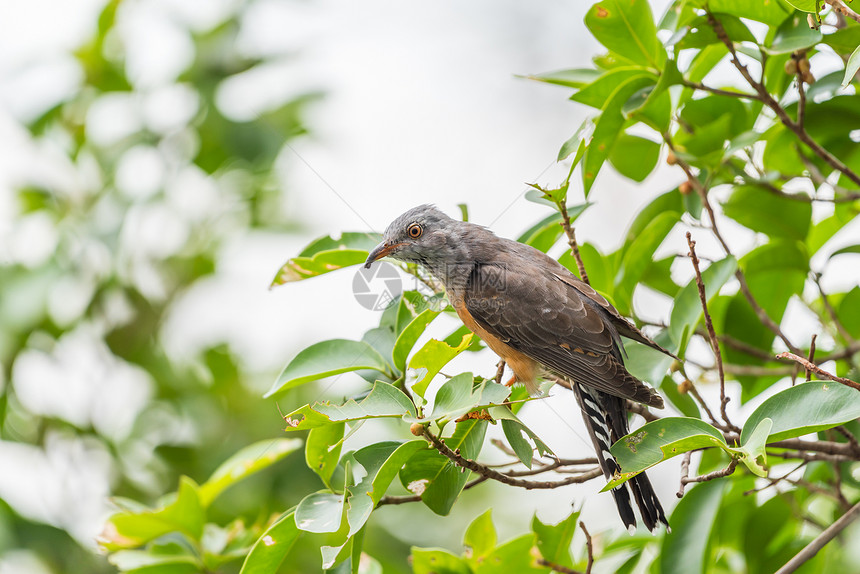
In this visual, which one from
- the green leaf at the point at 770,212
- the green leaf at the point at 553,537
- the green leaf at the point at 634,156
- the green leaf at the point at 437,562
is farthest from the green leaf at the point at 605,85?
the green leaf at the point at 437,562

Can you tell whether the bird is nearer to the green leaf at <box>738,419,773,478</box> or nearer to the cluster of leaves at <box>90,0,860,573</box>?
the cluster of leaves at <box>90,0,860,573</box>

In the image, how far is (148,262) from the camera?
339 centimetres

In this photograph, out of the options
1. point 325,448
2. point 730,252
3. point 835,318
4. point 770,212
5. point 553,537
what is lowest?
point 553,537

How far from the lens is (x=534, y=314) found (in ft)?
6.32

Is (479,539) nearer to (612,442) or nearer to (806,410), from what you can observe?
(612,442)

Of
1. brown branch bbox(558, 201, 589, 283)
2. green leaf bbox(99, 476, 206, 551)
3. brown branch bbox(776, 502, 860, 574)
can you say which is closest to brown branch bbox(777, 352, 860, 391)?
brown branch bbox(776, 502, 860, 574)

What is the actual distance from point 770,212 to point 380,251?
1.12 metres

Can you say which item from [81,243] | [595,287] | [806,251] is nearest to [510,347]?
[595,287]

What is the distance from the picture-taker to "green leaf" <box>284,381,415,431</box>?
1333 mm

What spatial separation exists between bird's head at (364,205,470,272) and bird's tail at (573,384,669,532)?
1.66 ft

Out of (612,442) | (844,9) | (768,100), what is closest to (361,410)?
(612,442)

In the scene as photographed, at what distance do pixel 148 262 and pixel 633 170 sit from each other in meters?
2.28

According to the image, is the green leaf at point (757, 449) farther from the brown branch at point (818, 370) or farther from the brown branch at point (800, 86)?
the brown branch at point (800, 86)

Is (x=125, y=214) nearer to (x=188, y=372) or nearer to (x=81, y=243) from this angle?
(x=81, y=243)
